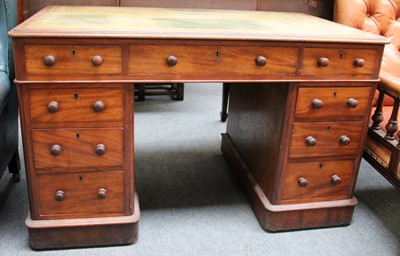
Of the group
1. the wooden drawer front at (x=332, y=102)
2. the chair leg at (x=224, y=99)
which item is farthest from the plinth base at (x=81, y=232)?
the chair leg at (x=224, y=99)

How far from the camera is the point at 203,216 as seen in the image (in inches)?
74.4

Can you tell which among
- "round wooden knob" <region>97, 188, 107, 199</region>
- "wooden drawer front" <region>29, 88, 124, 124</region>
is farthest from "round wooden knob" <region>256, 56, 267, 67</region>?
"round wooden knob" <region>97, 188, 107, 199</region>

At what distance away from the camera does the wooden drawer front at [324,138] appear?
1.64 metres

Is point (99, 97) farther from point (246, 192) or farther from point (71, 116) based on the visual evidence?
point (246, 192)

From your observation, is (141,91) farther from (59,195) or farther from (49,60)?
(49,60)

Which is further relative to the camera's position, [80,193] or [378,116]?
[378,116]

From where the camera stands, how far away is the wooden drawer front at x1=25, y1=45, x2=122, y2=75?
1320mm

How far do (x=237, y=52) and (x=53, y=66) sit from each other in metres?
0.60

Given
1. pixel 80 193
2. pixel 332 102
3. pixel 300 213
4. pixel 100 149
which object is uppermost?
pixel 332 102

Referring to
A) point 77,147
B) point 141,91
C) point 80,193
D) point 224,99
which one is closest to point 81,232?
point 80,193

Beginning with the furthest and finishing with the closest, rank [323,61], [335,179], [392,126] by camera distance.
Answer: [335,179] → [392,126] → [323,61]

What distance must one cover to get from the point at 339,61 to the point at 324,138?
307 millimetres

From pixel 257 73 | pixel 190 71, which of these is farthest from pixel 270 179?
pixel 190 71

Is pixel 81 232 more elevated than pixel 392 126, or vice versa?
pixel 392 126
